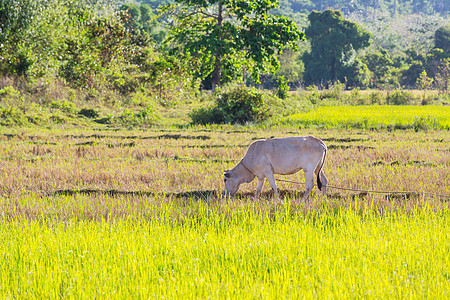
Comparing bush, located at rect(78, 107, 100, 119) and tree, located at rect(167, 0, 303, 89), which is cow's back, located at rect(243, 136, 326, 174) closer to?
tree, located at rect(167, 0, 303, 89)

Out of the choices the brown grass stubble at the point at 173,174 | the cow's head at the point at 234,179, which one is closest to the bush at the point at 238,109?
the brown grass stubble at the point at 173,174

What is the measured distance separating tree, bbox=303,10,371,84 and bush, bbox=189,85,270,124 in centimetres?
3282

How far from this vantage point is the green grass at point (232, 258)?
333 centimetres

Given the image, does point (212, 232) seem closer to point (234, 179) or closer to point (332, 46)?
point (234, 179)

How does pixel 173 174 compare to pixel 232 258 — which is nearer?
pixel 232 258

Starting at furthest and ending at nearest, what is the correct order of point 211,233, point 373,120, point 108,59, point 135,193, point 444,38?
point 444,38 < point 108,59 < point 373,120 < point 135,193 < point 211,233

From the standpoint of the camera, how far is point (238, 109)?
18.2 m

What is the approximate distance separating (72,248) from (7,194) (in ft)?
9.97

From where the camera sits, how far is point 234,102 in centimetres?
1806

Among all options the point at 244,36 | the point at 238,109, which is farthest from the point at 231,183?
the point at 244,36

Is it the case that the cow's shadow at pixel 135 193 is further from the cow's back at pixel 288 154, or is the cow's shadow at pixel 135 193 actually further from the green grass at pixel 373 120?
the green grass at pixel 373 120

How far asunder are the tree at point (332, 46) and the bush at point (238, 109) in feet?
108

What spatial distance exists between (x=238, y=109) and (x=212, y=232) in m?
13.8

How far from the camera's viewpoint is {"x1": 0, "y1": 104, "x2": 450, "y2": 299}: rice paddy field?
3.43m
